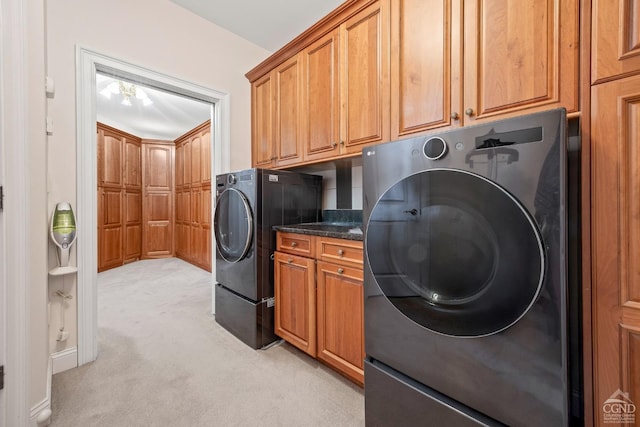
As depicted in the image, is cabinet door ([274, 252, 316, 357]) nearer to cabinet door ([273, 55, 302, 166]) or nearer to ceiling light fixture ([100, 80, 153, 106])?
cabinet door ([273, 55, 302, 166])

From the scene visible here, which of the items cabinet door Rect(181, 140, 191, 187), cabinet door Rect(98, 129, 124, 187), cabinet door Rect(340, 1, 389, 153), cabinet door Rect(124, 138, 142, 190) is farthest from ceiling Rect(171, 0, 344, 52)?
cabinet door Rect(124, 138, 142, 190)

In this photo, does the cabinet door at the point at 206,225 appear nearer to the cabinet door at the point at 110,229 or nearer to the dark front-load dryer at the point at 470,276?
the cabinet door at the point at 110,229

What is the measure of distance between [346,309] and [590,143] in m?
1.23

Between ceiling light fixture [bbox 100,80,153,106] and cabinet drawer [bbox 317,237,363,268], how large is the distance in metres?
2.95

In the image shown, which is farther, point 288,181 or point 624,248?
point 288,181

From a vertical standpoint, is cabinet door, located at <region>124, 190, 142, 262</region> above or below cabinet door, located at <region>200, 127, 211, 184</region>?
below

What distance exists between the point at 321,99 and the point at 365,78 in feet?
1.29

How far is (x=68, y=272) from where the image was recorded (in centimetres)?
166

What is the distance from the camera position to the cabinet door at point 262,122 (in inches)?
94.6

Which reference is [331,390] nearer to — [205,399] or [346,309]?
A: [346,309]

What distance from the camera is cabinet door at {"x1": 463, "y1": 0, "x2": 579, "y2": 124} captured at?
3.23 ft

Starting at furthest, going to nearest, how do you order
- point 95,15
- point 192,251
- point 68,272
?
point 192,251 < point 95,15 < point 68,272

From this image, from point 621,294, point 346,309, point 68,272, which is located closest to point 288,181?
point 346,309

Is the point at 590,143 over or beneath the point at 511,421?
over
